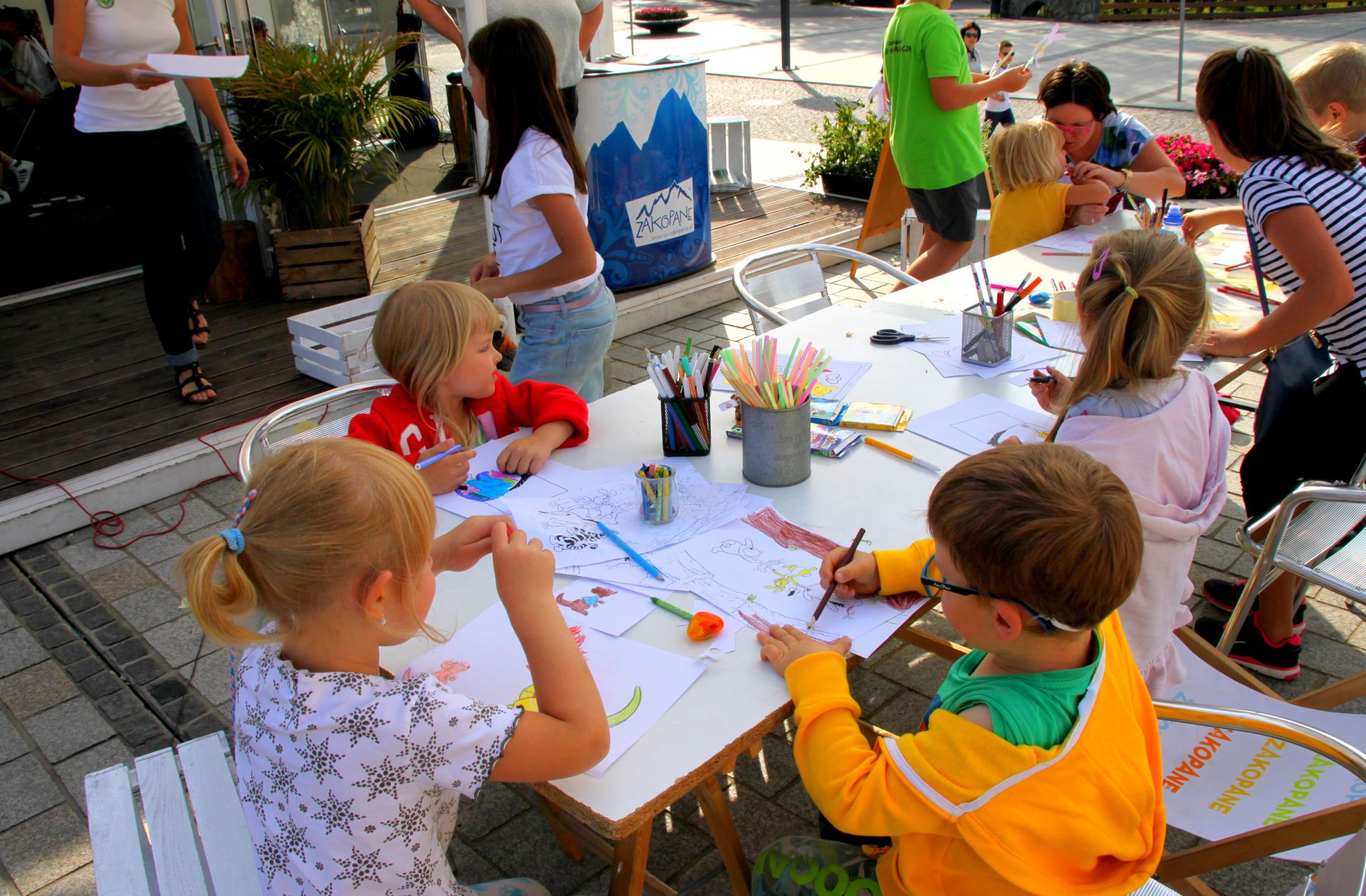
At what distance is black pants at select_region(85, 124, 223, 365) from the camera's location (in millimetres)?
3867

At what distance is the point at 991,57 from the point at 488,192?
40.1 feet

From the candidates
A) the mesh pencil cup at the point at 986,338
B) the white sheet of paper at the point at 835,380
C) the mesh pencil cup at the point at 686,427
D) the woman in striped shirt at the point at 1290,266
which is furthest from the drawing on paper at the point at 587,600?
the woman in striped shirt at the point at 1290,266

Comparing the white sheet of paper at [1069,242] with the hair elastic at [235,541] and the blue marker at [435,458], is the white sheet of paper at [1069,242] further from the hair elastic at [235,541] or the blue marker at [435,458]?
the hair elastic at [235,541]

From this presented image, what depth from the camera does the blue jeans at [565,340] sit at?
9.80 feet

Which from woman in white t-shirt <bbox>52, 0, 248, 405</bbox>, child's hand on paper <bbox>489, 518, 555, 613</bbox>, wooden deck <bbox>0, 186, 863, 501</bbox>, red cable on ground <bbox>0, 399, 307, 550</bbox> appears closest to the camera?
child's hand on paper <bbox>489, 518, 555, 613</bbox>

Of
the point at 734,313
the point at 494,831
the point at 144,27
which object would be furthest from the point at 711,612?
the point at 734,313

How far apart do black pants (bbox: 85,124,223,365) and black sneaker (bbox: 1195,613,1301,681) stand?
393 cm

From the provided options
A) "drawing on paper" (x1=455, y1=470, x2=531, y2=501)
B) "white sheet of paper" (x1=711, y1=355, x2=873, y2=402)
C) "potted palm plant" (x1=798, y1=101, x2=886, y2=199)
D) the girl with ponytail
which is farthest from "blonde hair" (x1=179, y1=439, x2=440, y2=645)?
"potted palm plant" (x1=798, y1=101, x2=886, y2=199)

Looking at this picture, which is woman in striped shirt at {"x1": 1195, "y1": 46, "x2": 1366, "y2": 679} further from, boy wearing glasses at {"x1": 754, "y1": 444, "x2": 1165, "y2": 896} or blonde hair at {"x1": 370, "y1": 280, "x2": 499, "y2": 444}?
blonde hair at {"x1": 370, "y1": 280, "x2": 499, "y2": 444}

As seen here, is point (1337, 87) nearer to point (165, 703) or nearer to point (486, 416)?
point (486, 416)

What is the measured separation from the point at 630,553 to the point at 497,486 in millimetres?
436

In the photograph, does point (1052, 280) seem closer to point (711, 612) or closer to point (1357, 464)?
point (1357, 464)

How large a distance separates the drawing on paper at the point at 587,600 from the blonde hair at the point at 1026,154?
9.11ft

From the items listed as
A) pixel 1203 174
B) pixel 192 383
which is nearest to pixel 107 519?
pixel 192 383
